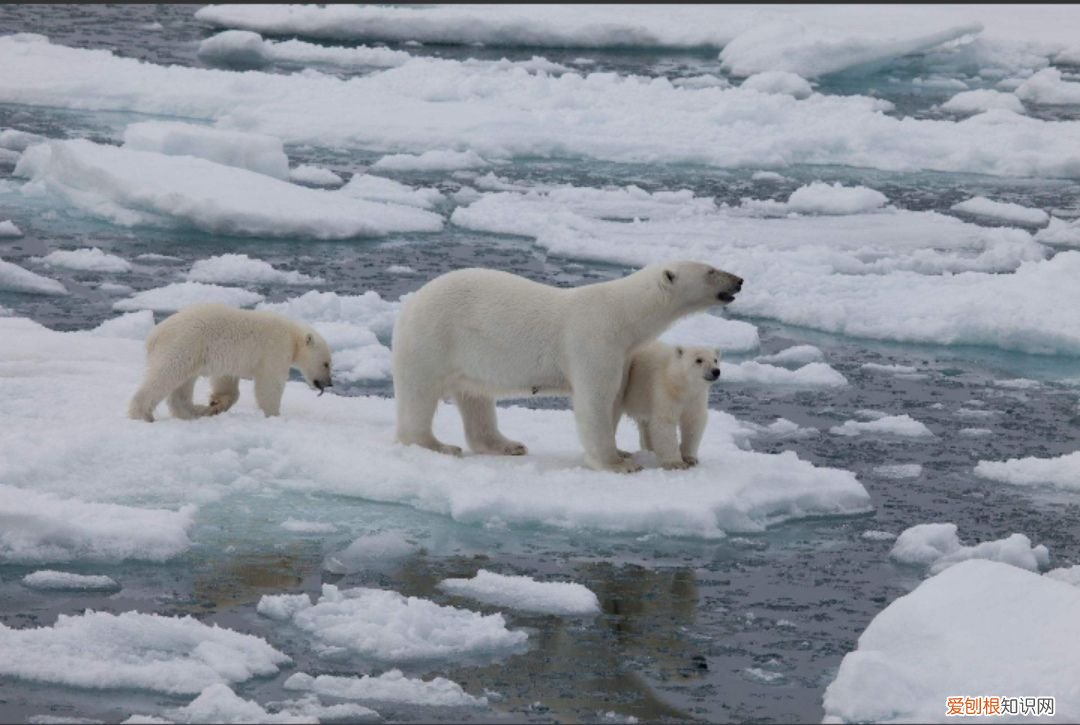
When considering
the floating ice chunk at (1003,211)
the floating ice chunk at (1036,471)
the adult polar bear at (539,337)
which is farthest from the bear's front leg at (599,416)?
the floating ice chunk at (1003,211)

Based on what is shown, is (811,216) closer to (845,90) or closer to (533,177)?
(533,177)

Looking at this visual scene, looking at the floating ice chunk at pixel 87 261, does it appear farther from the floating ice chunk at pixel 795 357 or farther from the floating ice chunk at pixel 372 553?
the floating ice chunk at pixel 372 553

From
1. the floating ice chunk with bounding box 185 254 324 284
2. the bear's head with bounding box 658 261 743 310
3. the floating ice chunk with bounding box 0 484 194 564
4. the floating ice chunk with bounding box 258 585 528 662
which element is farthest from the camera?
the floating ice chunk with bounding box 185 254 324 284

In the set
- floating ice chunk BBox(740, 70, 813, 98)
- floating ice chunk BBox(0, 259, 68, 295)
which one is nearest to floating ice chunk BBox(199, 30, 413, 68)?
floating ice chunk BBox(740, 70, 813, 98)

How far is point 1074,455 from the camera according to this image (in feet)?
23.0

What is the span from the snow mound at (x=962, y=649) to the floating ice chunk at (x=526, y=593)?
867 millimetres

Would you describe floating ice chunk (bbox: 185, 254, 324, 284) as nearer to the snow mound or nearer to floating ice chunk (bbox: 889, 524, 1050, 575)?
floating ice chunk (bbox: 889, 524, 1050, 575)

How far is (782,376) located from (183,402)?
3.25 m

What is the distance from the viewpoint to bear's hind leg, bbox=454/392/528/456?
658 centimetres

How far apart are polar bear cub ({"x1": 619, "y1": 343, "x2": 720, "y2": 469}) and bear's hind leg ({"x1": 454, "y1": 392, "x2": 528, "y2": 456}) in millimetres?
477

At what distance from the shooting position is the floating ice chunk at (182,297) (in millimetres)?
9273

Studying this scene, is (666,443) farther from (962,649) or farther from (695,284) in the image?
(962,649)

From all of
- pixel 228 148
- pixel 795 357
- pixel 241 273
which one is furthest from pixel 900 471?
pixel 228 148

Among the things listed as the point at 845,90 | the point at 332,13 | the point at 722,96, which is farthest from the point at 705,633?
the point at 332,13
